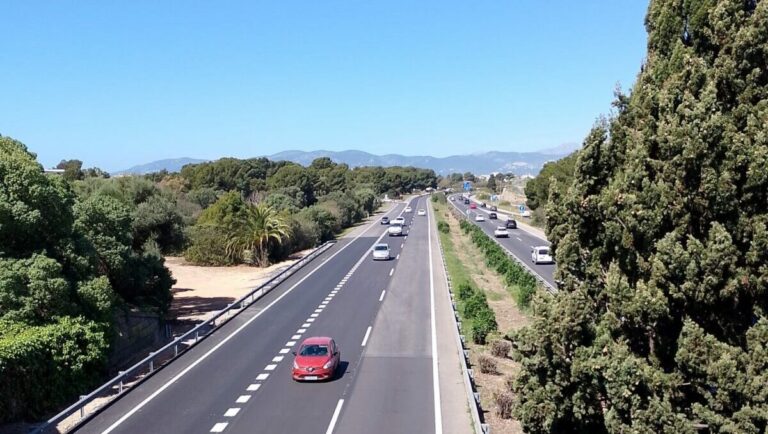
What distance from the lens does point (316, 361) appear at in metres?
18.0

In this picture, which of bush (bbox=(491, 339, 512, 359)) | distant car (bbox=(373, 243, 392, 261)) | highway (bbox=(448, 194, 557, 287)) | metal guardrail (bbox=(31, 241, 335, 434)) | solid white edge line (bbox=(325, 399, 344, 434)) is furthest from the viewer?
distant car (bbox=(373, 243, 392, 261))

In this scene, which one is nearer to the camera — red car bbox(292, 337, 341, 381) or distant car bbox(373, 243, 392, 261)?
red car bbox(292, 337, 341, 381)

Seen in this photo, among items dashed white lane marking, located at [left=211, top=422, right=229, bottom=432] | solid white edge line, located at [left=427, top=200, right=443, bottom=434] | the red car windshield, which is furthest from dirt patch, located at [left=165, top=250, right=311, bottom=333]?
dashed white lane marking, located at [left=211, top=422, right=229, bottom=432]

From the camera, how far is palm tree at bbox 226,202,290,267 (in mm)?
48938

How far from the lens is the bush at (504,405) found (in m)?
15.5

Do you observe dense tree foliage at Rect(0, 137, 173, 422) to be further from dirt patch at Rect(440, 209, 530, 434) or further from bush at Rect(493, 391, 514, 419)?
bush at Rect(493, 391, 514, 419)

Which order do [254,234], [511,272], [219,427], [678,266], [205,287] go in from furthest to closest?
1. [254,234]
2. [205,287]
3. [511,272]
4. [219,427]
5. [678,266]

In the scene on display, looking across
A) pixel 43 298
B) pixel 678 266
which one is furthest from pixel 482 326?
pixel 678 266

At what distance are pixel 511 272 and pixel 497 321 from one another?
31.7ft

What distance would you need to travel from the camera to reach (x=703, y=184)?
8.95m

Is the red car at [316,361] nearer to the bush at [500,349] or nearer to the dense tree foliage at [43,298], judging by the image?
the dense tree foliage at [43,298]

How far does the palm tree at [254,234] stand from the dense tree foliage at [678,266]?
4013cm

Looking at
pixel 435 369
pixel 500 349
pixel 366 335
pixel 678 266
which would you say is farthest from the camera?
pixel 366 335

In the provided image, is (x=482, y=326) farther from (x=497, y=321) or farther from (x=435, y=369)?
(x=435, y=369)
